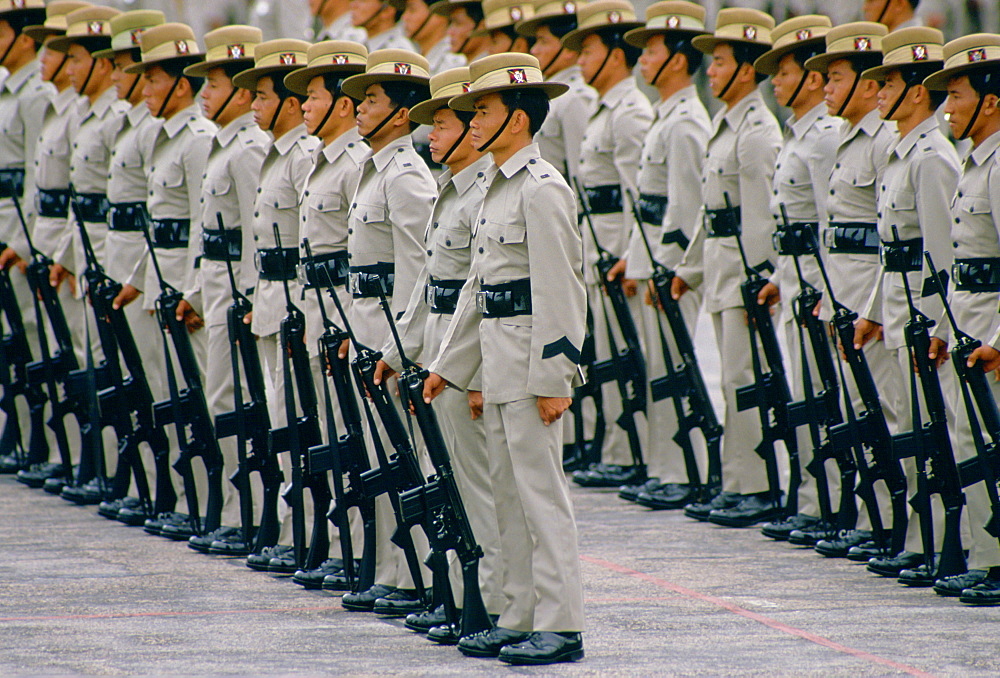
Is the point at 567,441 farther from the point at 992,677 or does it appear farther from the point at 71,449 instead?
the point at 992,677

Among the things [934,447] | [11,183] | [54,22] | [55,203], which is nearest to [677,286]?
[934,447]

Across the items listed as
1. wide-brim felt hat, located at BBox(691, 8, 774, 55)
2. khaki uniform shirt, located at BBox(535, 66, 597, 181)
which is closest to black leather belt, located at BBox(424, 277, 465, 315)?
wide-brim felt hat, located at BBox(691, 8, 774, 55)

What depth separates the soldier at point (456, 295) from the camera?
243 inches

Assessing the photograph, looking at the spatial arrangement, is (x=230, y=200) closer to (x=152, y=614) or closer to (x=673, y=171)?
(x=152, y=614)

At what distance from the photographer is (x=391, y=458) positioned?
6578 mm

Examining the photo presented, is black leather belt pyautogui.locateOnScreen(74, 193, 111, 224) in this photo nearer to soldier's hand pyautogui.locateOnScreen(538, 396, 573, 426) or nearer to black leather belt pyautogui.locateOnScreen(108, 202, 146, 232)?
black leather belt pyautogui.locateOnScreen(108, 202, 146, 232)

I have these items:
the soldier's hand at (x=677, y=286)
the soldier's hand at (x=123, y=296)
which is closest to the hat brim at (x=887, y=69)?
the soldier's hand at (x=677, y=286)

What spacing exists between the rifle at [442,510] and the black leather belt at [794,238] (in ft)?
8.64

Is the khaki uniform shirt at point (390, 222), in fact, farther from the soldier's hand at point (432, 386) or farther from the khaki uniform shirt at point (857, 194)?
the khaki uniform shirt at point (857, 194)

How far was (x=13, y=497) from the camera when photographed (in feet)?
31.0

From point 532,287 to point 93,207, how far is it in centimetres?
446

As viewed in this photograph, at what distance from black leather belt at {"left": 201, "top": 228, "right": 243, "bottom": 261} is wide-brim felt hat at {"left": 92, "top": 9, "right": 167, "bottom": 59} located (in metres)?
1.84

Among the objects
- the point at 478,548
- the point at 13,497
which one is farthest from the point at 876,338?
the point at 13,497

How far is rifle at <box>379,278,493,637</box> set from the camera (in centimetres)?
591
